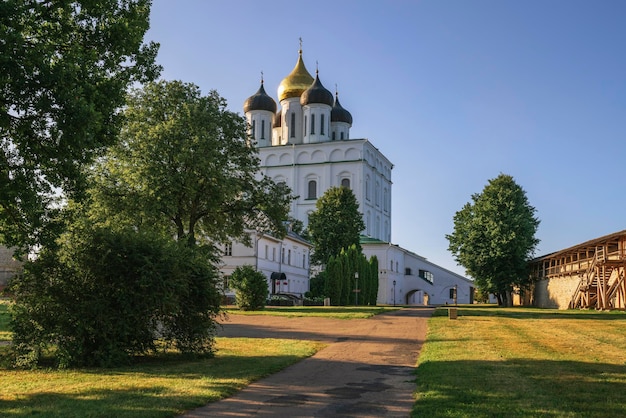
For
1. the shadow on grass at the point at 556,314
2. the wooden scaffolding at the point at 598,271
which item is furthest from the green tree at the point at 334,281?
the wooden scaffolding at the point at 598,271

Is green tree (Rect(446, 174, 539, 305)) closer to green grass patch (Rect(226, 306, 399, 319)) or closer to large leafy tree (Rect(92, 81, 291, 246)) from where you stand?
green grass patch (Rect(226, 306, 399, 319))

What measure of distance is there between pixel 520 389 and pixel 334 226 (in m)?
59.1

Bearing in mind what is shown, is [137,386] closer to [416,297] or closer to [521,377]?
[521,377]

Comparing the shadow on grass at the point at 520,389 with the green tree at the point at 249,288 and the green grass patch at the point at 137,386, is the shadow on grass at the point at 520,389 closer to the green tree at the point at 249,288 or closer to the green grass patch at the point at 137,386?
the green grass patch at the point at 137,386

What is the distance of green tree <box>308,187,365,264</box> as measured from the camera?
69.0 m

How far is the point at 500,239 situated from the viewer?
5909 cm

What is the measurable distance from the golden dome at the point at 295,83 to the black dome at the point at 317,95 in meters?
4.19

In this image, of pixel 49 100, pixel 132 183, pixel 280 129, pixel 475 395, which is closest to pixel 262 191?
pixel 132 183

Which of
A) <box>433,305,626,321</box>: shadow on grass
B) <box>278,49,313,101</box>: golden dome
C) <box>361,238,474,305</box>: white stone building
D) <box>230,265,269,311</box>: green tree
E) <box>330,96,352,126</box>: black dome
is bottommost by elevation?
<box>433,305,626,321</box>: shadow on grass

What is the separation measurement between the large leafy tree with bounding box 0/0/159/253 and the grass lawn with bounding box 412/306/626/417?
7673 millimetres

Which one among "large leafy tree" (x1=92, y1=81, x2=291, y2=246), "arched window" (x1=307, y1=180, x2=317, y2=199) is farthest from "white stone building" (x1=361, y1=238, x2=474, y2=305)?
"large leafy tree" (x1=92, y1=81, x2=291, y2=246)

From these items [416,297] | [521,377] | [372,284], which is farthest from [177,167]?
[416,297]

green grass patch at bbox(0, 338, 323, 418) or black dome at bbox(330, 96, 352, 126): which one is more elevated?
black dome at bbox(330, 96, 352, 126)

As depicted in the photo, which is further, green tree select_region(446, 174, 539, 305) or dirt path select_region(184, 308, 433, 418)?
green tree select_region(446, 174, 539, 305)
